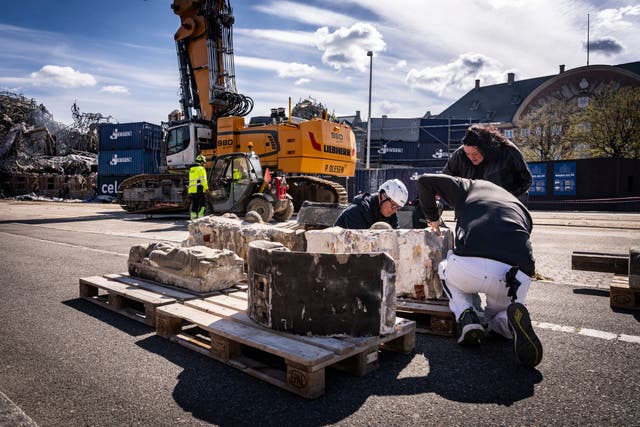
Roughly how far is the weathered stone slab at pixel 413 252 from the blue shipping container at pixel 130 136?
26.3 meters

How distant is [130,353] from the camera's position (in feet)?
11.0

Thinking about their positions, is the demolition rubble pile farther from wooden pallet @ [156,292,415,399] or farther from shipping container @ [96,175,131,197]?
wooden pallet @ [156,292,415,399]

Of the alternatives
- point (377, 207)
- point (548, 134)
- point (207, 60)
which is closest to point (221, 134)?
point (207, 60)

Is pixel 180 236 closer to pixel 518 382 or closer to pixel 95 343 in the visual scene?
pixel 95 343

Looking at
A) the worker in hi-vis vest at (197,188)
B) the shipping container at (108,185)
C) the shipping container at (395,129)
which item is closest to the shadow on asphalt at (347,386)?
the worker in hi-vis vest at (197,188)

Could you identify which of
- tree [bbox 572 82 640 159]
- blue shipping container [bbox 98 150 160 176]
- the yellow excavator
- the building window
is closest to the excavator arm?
the yellow excavator

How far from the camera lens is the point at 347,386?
9.23 feet

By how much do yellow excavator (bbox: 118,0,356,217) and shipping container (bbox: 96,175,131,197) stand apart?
11953mm

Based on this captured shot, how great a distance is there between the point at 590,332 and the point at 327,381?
2.42 meters

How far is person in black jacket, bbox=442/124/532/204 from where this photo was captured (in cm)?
431

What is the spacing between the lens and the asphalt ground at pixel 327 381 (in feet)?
8.02

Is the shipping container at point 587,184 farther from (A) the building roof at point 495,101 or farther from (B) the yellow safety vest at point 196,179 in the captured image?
(A) the building roof at point 495,101

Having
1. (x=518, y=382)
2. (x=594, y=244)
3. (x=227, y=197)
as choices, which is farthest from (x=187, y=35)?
(x=518, y=382)

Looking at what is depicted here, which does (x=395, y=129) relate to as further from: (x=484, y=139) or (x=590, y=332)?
(x=590, y=332)
